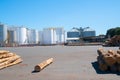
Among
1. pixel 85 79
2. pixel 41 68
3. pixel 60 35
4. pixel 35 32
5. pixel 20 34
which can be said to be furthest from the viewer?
pixel 60 35

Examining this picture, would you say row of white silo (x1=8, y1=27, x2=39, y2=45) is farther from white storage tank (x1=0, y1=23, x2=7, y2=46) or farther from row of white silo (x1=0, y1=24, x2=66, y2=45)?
white storage tank (x1=0, y1=23, x2=7, y2=46)

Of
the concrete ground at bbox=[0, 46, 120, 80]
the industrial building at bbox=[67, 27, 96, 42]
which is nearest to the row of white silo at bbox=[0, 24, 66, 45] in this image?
the industrial building at bbox=[67, 27, 96, 42]

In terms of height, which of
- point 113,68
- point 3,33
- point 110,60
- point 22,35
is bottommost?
point 113,68

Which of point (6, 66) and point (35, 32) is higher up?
point (35, 32)

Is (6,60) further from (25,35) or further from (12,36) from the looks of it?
(25,35)

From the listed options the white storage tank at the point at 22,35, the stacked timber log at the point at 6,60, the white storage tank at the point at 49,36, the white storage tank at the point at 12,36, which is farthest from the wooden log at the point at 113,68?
the white storage tank at the point at 22,35

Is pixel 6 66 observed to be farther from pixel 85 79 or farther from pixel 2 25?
pixel 2 25

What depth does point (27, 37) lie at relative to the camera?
86.8m

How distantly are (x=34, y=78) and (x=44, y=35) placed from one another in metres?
76.9

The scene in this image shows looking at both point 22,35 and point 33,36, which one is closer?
point 22,35

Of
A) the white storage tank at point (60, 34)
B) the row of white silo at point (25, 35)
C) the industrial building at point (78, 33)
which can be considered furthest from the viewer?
the industrial building at point (78, 33)

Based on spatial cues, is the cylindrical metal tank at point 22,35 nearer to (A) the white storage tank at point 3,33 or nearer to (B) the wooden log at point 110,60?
(A) the white storage tank at point 3,33

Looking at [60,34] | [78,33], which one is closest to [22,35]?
[60,34]

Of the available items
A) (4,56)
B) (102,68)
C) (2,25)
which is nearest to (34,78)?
(102,68)
